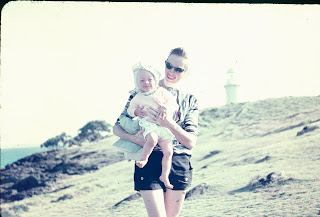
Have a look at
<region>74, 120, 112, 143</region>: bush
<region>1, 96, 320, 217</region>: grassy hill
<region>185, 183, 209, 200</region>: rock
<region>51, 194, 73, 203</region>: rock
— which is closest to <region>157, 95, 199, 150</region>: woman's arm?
Result: <region>1, 96, 320, 217</region>: grassy hill

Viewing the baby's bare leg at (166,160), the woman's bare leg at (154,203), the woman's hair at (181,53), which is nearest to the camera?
the woman's bare leg at (154,203)

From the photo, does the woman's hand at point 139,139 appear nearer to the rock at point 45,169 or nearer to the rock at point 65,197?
the rock at point 65,197

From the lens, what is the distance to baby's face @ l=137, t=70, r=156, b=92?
3.60 metres

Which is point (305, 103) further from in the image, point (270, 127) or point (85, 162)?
point (85, 162)

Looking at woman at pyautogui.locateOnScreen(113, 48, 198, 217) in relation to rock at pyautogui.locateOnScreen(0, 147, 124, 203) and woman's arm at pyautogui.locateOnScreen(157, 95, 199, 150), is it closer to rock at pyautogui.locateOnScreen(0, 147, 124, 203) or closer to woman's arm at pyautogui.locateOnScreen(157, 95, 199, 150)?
woman's arm at pyautogui.locateOnScreen(157, 95, 199, 150)

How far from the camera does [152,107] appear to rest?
3568mm

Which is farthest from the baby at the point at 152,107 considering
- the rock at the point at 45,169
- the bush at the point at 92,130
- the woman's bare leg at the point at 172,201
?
the bush at the point at 92,130

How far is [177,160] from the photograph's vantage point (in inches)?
143

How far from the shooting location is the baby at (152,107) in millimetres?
3486

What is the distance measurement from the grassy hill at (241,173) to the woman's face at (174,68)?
6725 millimetres

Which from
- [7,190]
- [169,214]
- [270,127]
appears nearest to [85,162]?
[7,190]

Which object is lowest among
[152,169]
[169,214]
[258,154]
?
[258,154]

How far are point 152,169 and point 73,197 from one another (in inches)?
691

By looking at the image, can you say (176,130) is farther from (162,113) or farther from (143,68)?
(143,68)
